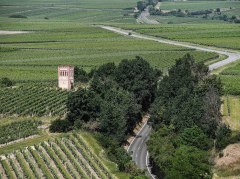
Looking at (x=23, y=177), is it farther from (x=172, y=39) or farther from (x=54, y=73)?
(x=172, y=39)

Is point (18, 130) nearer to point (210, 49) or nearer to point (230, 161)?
point (230, 161)

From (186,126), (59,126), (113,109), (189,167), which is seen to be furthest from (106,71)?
(189,167)

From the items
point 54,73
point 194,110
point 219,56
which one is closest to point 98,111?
point 194,110

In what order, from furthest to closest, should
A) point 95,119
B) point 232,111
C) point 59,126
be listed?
point 232,111 < point 95,119 < point 59,126

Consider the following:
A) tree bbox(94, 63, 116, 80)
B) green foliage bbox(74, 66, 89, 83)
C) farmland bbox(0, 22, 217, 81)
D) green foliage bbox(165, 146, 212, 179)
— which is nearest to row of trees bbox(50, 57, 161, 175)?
green foliage bbox(165, 146, 212, 179)

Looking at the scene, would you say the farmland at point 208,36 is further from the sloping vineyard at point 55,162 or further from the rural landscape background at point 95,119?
the sloping vineyard at point 55,162

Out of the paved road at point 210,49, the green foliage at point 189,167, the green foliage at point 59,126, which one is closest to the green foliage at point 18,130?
the green foliage at point 59,126

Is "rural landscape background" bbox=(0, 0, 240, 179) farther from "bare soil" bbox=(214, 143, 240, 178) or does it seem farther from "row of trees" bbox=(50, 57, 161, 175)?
"row of trees" bbox=(50, 57, 161, 175)
